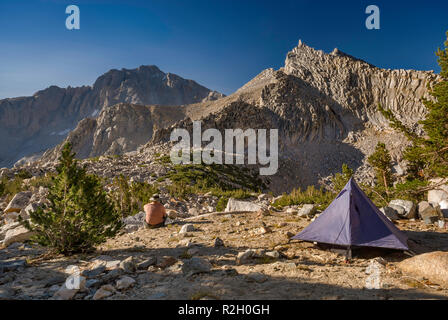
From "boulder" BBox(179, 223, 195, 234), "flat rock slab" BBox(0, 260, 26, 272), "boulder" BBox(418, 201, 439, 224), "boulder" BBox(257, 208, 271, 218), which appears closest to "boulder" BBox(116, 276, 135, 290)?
"flat rock slab" BBox(0, 260, 26, 272)

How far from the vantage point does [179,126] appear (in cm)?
5491

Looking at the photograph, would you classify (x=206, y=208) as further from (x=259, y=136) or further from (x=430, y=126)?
(x=259, y=136)

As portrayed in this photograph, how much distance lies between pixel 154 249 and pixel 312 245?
4447 millimetres

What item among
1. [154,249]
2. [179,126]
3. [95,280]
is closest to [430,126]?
[154,249]

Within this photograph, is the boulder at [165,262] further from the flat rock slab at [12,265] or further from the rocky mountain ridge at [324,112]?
the rocky mountain ridge at [324,112]

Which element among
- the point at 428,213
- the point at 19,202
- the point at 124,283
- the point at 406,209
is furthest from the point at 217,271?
the point at 19,202

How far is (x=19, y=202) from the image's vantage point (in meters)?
14.0

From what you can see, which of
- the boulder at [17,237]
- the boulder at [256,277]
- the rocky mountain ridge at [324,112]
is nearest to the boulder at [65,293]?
the boulder at [256,277]

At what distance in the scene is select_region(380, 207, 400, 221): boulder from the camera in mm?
9242

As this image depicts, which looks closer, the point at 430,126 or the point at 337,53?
the point at 430,126

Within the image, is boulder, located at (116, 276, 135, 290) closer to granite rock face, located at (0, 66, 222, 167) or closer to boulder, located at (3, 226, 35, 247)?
boulder, located at (3, 226, 35, 247)
